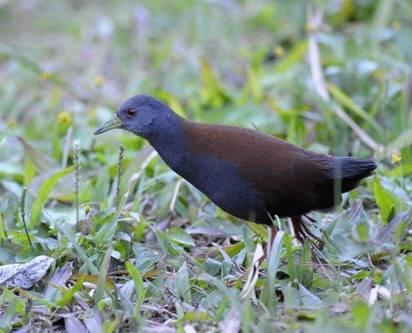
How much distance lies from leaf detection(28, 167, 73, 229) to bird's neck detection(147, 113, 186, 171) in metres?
0.74

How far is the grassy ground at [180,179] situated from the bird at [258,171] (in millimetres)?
236

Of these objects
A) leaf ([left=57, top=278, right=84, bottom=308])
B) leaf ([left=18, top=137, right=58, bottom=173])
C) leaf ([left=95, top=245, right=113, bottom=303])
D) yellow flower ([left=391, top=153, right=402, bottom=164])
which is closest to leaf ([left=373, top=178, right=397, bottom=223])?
yellow flower ([left=391, top=153, right=402, bottom=164])

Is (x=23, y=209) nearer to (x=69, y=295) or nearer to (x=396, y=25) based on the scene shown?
(x=69, y=295)

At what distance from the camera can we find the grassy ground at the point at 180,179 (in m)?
4.18

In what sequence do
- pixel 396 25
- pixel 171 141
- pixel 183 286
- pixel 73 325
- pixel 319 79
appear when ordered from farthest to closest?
pixel 396 25
pixel 319 79
pixel 171 141
pixel 183 286
pixel 73 325

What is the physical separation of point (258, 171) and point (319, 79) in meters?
2.58

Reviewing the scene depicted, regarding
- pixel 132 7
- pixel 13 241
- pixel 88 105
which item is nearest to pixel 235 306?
pixel 13 241

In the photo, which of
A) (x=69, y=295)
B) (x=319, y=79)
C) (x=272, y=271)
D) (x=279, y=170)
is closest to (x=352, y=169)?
(x=279, y=170)

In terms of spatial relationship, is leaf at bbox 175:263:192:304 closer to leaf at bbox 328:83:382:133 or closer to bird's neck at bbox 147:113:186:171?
bird's neck at bbox 147:113:186:171

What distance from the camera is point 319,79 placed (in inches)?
277

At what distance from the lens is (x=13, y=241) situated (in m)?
4.93

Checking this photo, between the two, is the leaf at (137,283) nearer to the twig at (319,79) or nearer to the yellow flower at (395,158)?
the yellow flower at (395,158)

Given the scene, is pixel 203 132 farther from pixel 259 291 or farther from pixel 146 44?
pixel 146 44

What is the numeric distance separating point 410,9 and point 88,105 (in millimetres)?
2986
